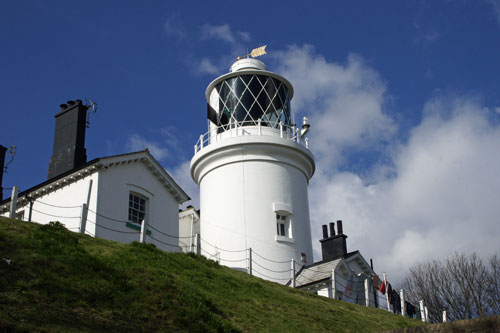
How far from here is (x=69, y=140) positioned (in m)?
24.6

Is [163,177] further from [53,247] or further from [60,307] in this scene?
[60,307]

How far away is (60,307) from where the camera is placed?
10.7 metres

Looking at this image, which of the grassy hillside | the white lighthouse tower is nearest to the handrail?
the white lighthouse tower

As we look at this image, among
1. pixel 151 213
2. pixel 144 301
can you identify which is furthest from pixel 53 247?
pixel 151 213

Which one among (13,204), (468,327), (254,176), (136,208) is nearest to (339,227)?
(254,176)

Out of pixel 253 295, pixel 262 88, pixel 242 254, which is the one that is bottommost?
pixel 253 295

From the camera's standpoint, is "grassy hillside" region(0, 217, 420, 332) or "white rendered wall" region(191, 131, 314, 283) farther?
"white rendered wall" region(191, 131, 314, 283)

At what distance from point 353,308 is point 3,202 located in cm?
1400

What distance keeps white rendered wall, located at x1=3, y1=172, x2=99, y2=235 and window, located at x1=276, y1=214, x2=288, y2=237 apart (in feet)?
27.0

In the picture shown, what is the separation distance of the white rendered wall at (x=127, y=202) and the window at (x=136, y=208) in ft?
0.64

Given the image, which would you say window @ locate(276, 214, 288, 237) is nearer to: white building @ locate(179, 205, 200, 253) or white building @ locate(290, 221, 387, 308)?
white building @ locate(290, 221, 387, 308)

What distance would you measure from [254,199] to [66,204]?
793cm

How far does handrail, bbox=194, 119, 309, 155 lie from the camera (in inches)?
1088

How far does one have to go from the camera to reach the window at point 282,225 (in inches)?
1037
